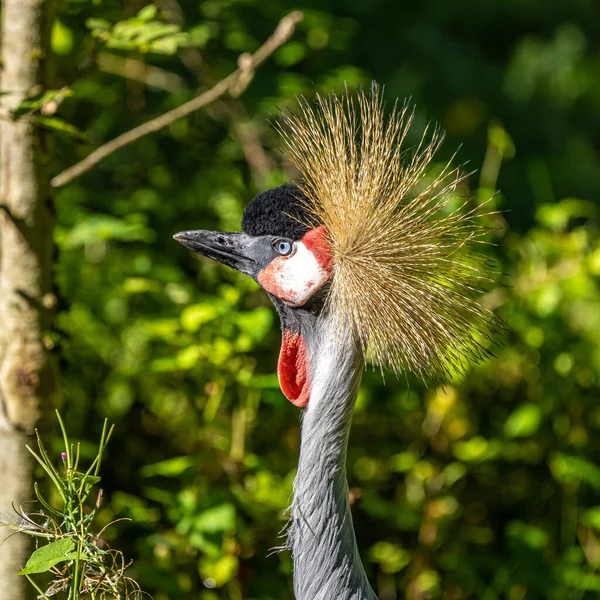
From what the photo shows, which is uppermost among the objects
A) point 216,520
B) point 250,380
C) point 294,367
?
point 294,367

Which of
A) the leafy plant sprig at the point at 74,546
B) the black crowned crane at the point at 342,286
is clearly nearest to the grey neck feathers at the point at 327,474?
the black crowned crane at the point at 342,286

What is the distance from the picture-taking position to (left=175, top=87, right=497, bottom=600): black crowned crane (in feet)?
4.67

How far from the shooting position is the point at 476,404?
2.70m

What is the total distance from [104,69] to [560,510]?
1695 mm

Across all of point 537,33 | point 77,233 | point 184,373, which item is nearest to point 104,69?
point 77,233

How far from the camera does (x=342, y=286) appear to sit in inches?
55.9

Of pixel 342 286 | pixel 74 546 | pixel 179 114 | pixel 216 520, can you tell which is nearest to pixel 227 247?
pixel 342 286

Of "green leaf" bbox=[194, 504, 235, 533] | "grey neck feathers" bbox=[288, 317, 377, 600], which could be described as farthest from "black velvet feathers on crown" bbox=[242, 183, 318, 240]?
"green leaf" bbox=[194, 504, 235, 533]

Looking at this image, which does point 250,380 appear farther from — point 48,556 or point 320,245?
point 48,556

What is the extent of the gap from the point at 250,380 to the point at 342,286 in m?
0.71

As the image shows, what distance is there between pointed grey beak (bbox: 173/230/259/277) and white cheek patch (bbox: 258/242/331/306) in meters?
0.04

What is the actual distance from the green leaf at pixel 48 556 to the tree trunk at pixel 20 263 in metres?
0.42

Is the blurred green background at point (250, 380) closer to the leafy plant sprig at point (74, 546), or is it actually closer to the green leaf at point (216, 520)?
the green leaf at point (216, 520)

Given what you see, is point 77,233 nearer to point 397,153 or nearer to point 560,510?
point 397,153
